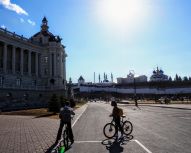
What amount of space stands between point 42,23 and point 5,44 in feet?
134

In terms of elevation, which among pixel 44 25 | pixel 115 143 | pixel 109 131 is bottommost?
pixel 115 143

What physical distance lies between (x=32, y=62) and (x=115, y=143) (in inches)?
3791

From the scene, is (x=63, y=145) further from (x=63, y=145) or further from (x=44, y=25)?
(x=44, y=25)

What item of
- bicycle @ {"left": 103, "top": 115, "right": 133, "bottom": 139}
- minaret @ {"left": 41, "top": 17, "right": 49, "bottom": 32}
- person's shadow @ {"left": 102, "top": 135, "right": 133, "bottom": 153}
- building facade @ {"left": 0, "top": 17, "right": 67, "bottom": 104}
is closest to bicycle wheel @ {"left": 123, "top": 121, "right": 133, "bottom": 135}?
bicycle @ {"left": 103, "top": 115, "right": 133, "bottom": 139}

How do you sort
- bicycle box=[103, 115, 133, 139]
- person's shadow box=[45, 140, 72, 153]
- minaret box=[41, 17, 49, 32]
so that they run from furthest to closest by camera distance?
minaret box=[41, 17, 49, 32]
bicycle box=[103, 115, 133, 139]
person's shadow box=[45, 140, 72, 153]

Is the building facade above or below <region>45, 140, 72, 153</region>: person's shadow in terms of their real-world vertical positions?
above

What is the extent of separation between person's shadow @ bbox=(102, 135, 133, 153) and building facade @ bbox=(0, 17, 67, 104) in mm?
66925

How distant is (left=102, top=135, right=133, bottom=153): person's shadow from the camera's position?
1262cm

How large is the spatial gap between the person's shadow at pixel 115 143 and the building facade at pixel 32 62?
220 feet

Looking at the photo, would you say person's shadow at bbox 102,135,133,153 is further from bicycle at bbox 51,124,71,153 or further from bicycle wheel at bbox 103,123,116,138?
bicycle at bbox 51,124,71,153

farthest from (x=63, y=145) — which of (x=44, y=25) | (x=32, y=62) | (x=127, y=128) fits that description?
(x=44, y=25)

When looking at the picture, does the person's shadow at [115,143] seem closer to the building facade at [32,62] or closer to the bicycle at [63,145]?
the bicycle at [63,145]

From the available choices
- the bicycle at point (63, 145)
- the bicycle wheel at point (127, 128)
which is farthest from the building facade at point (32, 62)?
the bicycle at point (63, 145)

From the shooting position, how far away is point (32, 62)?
108m
